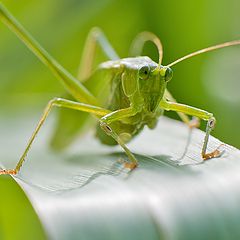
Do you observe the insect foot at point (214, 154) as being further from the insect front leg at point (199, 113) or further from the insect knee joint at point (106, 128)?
the insect knee joint at point (106, 128)

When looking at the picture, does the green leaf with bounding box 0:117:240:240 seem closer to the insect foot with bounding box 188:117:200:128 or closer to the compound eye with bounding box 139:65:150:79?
the compound eye with bounding box 139:65:150:79

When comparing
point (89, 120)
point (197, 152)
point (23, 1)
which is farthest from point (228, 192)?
point (23, 1)

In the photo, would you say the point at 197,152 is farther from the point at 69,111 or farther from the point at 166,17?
the point at 166,17

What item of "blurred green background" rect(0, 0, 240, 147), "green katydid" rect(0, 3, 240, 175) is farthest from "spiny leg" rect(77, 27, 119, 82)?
"green katydid" rect(0, 3, 240, 175)

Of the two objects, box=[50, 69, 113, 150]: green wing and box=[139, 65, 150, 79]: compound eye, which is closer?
box=[139, 65, 150, 79]: compound eye

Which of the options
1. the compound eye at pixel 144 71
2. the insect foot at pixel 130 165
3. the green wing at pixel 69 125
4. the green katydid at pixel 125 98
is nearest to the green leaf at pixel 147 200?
the insect foot at pixel 130 165

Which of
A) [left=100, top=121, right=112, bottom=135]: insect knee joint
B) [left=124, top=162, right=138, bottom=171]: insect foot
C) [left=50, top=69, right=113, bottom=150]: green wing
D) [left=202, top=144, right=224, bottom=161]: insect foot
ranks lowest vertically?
[left=50, top=69, right=113, bottom=150]: green wing

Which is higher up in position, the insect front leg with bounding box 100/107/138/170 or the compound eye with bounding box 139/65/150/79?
the compound eye with bounding box 139/65/150/79
